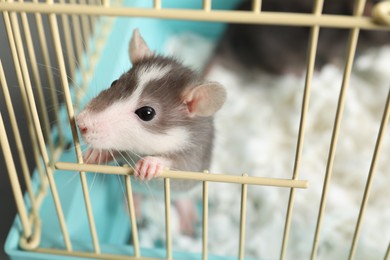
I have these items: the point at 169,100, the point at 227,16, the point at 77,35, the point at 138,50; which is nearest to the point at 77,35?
the point at 77,35

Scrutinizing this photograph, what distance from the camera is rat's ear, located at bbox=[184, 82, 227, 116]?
0.82 m

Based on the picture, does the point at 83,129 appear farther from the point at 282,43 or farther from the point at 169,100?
the point at 282,43

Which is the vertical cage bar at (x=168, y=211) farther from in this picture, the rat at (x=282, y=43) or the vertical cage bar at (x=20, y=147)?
the rat at (x=282, y=43)

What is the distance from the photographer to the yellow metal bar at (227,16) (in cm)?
65

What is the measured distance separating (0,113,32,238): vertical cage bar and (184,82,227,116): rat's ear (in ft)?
1.07

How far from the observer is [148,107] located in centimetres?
89

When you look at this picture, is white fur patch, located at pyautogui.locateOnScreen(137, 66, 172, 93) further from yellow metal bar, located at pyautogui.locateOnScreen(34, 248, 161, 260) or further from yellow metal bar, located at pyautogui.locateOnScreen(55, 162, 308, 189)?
yellow metal bar, located at pyautogui.locateOnScreen(34, 248, 161, 260)

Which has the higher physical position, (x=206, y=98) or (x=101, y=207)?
(x=206, y=98)

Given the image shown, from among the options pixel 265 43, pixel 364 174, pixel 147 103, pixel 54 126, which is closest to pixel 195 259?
pixel 147 103

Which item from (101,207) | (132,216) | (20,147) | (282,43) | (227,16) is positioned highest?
(227,16)

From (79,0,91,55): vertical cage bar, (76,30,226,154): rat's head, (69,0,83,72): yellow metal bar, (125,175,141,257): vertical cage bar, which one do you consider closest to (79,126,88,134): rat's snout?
(76,30,226,154): rat's head

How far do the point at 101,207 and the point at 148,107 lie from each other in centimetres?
44

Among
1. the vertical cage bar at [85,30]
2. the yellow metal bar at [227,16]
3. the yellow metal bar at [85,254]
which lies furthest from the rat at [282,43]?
the yellow metal bar at [227,16]

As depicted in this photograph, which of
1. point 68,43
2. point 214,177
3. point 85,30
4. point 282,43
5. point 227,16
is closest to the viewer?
point 227,16
